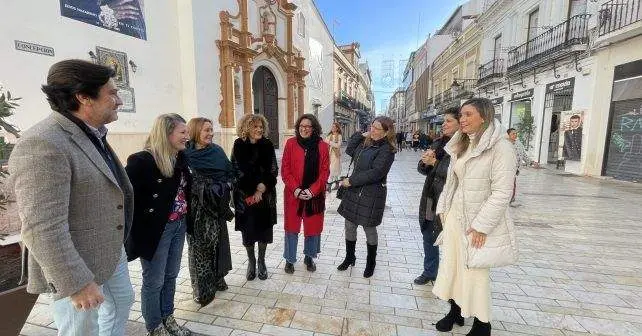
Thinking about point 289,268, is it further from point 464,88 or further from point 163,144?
point 464,88

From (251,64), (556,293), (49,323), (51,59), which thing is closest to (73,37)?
(51,59)

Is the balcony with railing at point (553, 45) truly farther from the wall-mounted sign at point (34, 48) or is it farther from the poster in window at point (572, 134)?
the wall-mounted sign at point (34, 48)

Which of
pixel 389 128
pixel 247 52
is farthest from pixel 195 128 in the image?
pixel 247 52

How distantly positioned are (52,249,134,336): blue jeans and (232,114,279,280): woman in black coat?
56.7 inches

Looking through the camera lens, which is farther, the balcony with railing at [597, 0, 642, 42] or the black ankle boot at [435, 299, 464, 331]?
the balcony with railing at [597, 0, 642, 42]

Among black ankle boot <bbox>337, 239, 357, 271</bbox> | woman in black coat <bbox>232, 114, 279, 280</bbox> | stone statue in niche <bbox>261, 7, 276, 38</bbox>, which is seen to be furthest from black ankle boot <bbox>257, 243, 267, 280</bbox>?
stone statue in niche <bbox>261, 7, 276, 38</bbox>

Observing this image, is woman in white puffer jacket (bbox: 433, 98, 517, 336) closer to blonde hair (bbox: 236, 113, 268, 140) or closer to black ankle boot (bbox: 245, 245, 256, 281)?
blonde hair (bbox: 236, 113, 268, 140)

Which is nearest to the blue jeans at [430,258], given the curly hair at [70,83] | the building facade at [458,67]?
the curly hair at [70,83]

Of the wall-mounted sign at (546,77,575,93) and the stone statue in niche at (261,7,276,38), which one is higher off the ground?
the stone statue in niche at (261,7,276,38)

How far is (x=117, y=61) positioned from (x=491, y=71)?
16.6 meters

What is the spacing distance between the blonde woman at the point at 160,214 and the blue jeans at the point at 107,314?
16.1 inches

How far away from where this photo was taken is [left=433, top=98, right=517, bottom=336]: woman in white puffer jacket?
1956 millimetres

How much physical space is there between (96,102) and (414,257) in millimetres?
3448

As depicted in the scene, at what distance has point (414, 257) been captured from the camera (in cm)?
378
